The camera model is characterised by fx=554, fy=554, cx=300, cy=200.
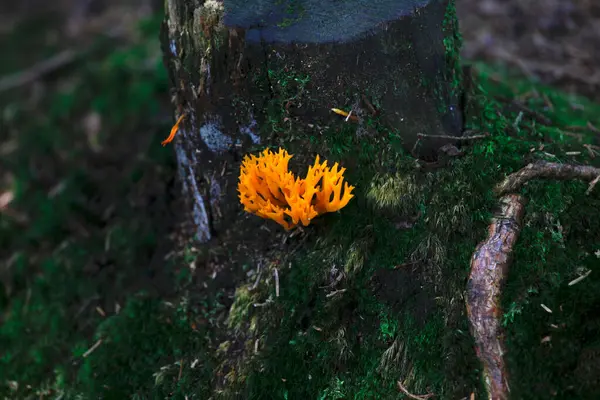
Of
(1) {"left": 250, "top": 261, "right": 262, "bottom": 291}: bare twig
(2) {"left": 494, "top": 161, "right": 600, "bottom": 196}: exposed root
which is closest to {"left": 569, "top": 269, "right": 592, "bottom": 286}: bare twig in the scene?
(2) {"left": 494, "top": 161, "right": 600, "bottom": 196}: exposed root

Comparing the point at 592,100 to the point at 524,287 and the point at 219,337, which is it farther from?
the point at 219,337

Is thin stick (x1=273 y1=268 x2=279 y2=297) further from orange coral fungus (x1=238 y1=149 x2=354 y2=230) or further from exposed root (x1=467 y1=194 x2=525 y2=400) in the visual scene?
exposed root (x1=467 y1=194 x2=525 y2=400)

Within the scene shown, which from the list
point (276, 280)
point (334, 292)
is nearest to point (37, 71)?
point (276, 280)

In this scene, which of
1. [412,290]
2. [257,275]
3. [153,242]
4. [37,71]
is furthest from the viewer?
[37,71]

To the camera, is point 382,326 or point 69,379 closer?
Result: point 382,326

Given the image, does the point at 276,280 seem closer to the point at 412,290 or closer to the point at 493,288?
the point at 412,290

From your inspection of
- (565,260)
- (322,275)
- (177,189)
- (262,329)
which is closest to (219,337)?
(262,329)

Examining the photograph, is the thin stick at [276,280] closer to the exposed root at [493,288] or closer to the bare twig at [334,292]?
the bare twig at [334,292]
